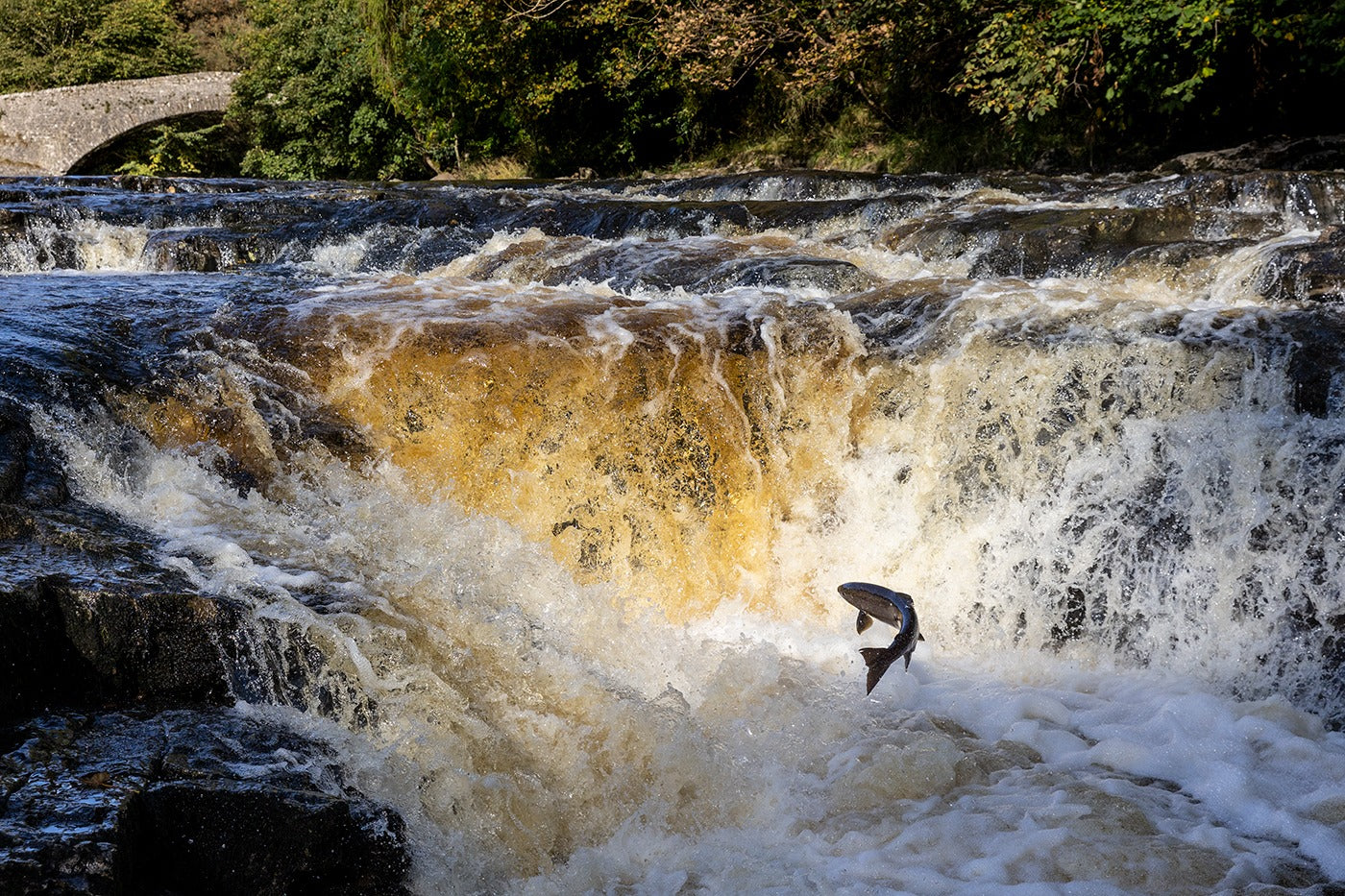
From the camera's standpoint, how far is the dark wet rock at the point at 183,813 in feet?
8.31

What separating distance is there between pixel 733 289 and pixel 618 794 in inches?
145

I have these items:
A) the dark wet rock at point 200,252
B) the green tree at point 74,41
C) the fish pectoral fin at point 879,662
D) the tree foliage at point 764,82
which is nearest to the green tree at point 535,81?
the tree foliage at point 764,82

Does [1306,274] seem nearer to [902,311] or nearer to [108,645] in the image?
[902,311]

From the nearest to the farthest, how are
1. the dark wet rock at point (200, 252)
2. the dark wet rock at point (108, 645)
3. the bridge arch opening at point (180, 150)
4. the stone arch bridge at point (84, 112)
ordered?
the dark wet rock at point (108, 645), the dark wet rock at point (200, 252), the stone arch bridge at point (84, 112), the bridge arch opening at point (180, 150)

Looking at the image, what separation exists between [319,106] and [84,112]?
17.9 feet

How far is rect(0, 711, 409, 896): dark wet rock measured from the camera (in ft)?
8.31

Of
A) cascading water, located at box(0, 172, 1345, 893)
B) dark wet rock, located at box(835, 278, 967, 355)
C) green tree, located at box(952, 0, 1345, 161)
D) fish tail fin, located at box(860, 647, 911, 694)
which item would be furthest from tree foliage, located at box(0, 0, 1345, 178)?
fish tail fin, located at box(860, 647, 911, 694)

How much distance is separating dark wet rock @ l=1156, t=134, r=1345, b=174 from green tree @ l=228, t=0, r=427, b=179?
13.4m

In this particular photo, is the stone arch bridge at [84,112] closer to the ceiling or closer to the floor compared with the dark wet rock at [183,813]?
closer to the ceiling

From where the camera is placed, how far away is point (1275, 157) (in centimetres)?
1034

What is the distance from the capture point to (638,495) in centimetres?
504

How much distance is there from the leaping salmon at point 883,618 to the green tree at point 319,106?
695 inches

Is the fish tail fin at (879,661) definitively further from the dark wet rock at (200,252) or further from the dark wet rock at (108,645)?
the dark wet rock at (200,252)

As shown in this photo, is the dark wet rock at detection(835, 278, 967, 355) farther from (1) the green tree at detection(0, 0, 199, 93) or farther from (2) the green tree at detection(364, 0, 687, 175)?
(1) the green tree at detection(0, 0, 199, 93)
